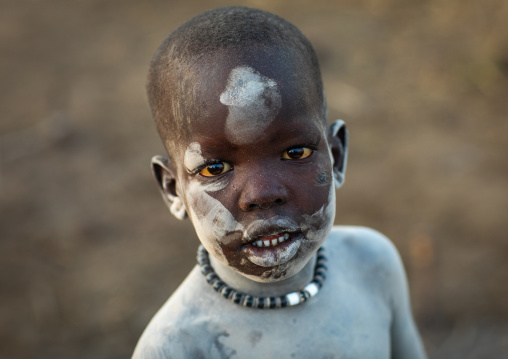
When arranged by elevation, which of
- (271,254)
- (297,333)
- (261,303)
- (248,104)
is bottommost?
(297,333)

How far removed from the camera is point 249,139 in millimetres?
1448

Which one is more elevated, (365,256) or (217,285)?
(217,285)

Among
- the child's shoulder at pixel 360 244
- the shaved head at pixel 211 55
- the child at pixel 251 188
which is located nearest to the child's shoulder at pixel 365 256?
the child's shoulder at pixel 360 244

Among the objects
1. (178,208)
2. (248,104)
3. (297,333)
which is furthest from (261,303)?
(248,104)

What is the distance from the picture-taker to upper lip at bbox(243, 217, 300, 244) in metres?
1.46

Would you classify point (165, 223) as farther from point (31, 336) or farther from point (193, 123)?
point (193, 123)

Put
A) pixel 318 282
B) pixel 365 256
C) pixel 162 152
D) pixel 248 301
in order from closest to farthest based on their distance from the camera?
pixel 248 301 → pixel 318 282 → pixel 365 256 → pixel 162 152

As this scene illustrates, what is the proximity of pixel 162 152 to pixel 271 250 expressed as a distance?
436 cm

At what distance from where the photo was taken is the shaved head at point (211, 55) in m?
1.49

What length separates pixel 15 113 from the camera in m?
6.57

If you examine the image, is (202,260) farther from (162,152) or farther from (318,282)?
Answer: (162,152)

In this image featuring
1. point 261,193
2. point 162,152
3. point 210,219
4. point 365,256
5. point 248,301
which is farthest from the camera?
point 162,152

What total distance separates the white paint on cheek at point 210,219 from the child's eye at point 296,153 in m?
0.21

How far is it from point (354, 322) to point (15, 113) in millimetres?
5762
